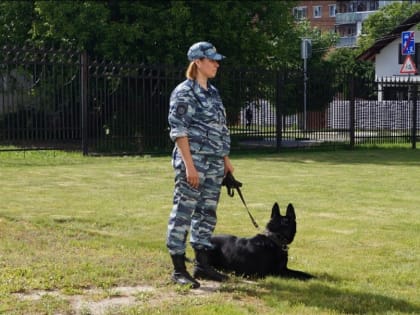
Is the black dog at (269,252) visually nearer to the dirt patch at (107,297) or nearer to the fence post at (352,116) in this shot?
the dirt patch at (107,297)

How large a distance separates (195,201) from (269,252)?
802 millimetres

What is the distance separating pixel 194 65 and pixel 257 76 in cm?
1545

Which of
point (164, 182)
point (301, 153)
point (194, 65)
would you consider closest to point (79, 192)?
point (164, 182)

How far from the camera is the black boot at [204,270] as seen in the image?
18.8 ft

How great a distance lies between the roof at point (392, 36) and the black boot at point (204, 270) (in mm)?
41517

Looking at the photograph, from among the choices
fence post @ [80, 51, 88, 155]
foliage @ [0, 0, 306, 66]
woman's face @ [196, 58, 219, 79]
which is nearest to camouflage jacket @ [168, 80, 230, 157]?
woman's face @ [196, 58, 219, 79]

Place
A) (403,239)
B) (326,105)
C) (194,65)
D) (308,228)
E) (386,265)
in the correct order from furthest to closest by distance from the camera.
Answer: (326,105) → (308,228) → (403,239) → (386,265) → (194,65)

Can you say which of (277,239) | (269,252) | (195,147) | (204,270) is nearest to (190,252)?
(204,270)

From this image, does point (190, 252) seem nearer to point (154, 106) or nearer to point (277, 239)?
point (277, 239)

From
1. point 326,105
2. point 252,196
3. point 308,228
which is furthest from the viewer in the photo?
point 326,105

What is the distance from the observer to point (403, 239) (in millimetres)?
7590

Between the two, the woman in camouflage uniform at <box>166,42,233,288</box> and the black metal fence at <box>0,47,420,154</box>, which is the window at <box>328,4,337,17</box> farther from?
the woman in camouflage uniform at <box>166,42,233,288</box>

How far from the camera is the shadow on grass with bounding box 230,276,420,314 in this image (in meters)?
4.96

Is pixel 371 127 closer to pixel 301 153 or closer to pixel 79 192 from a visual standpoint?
pixel 301 153
